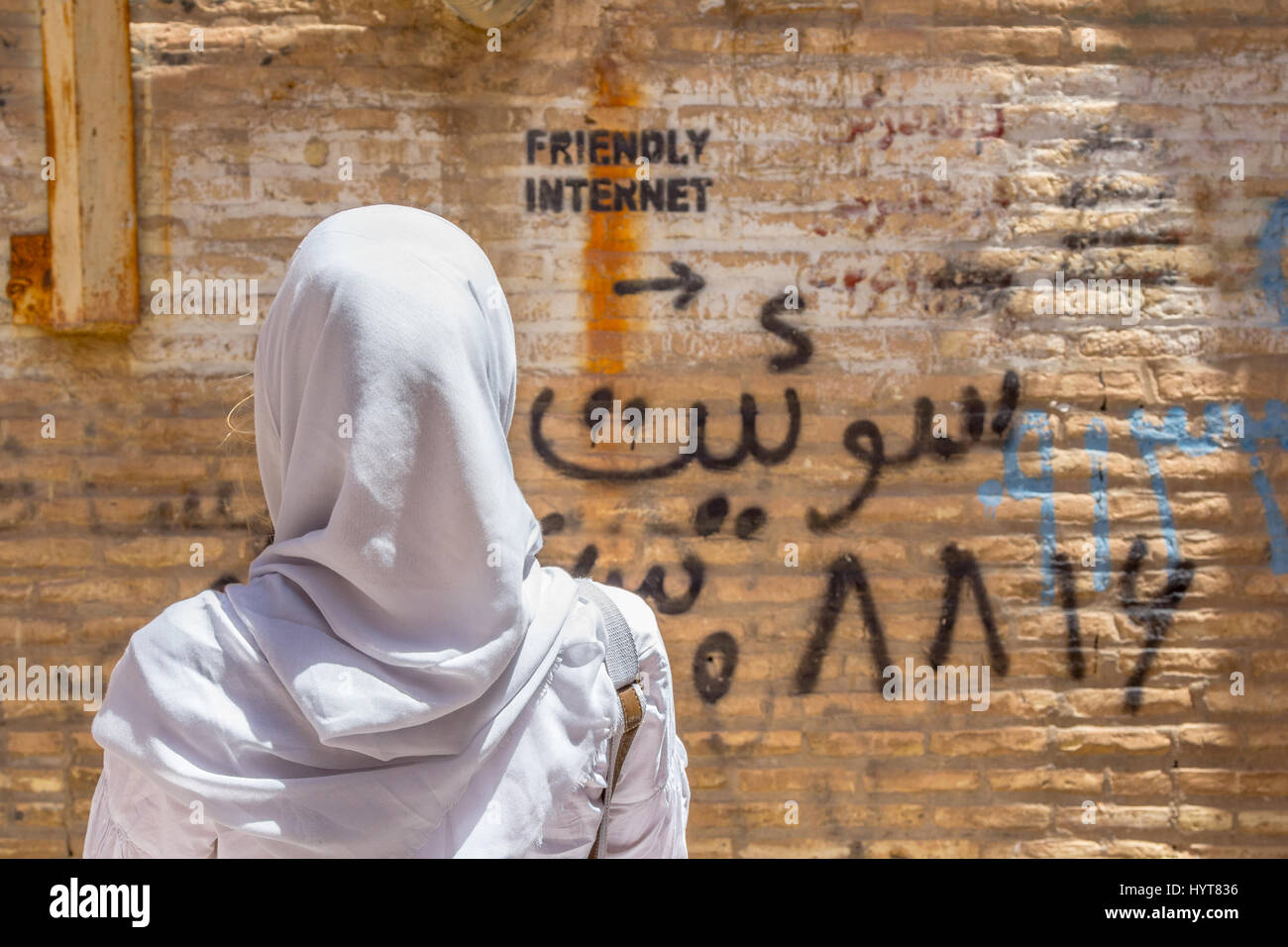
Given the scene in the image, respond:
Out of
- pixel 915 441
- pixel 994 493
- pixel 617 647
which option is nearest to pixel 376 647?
pixel 617 647

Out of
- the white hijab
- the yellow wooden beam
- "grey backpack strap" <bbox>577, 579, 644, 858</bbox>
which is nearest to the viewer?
the white hijab

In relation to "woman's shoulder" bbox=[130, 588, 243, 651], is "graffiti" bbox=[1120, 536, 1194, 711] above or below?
below

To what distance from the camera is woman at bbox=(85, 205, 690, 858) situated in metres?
1.02

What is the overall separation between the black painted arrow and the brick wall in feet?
0.04

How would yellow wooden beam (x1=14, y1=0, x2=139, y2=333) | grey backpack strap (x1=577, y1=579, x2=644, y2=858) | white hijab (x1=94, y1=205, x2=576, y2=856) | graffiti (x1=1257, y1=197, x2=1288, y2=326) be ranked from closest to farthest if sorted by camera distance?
white hijab (x1=94, y1=205, x2=576, y2=856) < grey backpack strap (x1=577, y1=579, x2=644, y2=858) < yellow wooden beam (x1=14, y1=0, x2=139, y2=333) < graffiti (x1=1257, y1=197, x2=1288, y2=326)

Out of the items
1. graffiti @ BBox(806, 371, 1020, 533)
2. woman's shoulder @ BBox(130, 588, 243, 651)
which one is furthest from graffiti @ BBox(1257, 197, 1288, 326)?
woman's shoulder @ BBox(130, 588, 243, 651)

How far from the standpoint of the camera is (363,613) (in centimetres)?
111

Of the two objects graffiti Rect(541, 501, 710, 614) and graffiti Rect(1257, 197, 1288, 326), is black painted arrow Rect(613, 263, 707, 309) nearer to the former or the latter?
graffiti Rect(541, 501, 710, 614)

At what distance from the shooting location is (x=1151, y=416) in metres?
3.03

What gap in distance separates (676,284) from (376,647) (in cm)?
212

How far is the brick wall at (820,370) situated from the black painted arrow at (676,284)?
13 millimetres

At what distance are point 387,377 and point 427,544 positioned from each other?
19cm

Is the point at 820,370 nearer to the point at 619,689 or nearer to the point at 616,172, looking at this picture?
the point at 616,172

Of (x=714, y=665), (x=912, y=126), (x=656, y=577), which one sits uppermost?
(x=912, y=126)
